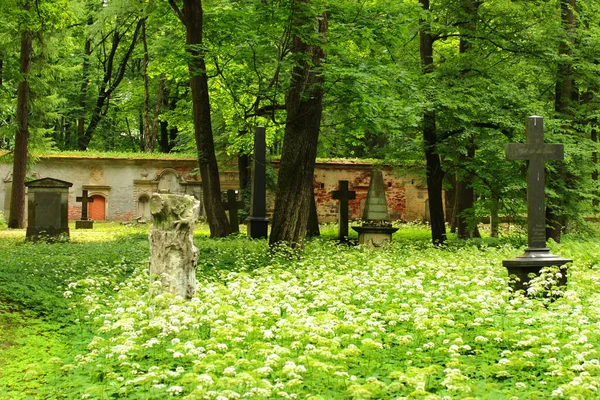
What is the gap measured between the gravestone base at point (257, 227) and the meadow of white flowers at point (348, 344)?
31.3 ft

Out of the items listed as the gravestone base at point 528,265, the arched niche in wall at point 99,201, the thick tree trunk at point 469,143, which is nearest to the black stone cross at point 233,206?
the thick tree trunk at point 469,143

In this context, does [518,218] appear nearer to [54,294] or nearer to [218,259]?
[218,259]

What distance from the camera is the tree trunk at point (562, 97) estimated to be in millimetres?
17328

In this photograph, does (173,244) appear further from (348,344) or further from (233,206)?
(233,206)

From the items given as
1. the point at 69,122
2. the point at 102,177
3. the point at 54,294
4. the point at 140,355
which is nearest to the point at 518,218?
the point at 54,294

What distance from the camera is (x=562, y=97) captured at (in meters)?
18.5

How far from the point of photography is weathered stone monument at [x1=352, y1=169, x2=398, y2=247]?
1742cm

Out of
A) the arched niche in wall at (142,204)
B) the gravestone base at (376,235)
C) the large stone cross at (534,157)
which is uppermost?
the large stone cross at (534,157)

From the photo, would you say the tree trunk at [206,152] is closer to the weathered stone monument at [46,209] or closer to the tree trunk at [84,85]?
the weathered stone monument at [46,209]

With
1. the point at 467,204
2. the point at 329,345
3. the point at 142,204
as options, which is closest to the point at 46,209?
the point at 467,204

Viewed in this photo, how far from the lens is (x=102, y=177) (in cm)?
3425

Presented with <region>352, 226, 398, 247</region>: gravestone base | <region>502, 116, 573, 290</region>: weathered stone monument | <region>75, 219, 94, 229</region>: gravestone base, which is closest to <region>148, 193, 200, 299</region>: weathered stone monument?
<region>502, 116, 573, 290</region>: weathered stone monument

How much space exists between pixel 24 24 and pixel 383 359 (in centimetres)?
1246

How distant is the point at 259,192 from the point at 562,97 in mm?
8096
